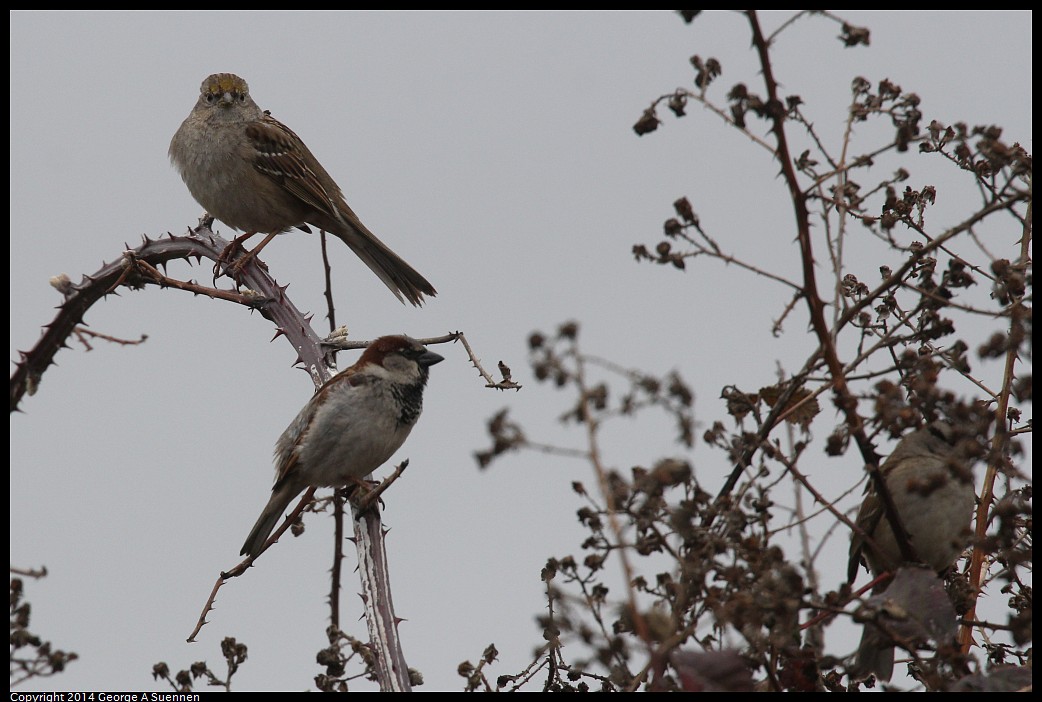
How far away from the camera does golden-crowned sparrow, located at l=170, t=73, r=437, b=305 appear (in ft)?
20.2

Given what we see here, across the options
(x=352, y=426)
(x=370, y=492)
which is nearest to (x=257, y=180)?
(x=352, y=426)

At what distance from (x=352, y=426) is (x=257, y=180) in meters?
2.05

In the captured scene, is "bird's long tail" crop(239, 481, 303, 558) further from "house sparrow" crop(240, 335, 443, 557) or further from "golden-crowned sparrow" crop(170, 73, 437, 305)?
"golden-crowned sparrow" crop(170, 73, 437, 305)

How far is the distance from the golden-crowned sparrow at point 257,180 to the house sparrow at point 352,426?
1.03 metres

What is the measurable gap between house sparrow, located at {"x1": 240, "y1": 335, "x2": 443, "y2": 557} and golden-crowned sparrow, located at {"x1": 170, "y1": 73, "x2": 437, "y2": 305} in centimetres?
103

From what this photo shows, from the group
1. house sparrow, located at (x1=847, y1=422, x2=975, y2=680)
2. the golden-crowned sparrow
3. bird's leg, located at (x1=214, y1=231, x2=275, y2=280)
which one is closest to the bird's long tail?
bird's leg, located at (x1=214, y1=231, x2=275, y2=280)

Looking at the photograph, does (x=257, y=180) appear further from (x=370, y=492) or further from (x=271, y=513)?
(x=370, y=492)

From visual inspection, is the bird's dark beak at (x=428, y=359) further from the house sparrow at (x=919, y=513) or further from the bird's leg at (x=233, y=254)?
the house sparrow at (x=919, y=513)

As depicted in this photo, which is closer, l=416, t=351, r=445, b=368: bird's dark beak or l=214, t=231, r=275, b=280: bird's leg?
l=214, t=231, r=275, b=280: bird's leg

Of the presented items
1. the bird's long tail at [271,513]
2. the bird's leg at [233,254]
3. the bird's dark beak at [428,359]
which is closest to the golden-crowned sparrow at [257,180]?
the bird's leg at [233,254]

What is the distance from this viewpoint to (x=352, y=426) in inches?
186

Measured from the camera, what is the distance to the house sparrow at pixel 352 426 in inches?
186

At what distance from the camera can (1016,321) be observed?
2.36 metres
